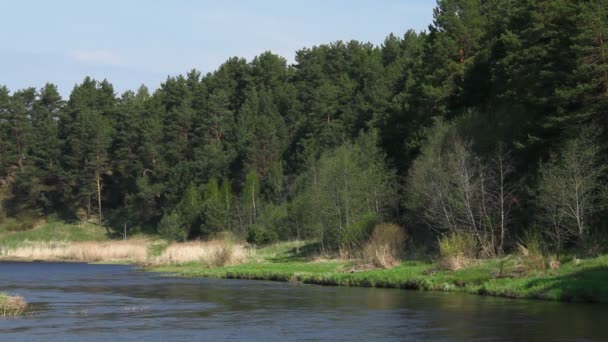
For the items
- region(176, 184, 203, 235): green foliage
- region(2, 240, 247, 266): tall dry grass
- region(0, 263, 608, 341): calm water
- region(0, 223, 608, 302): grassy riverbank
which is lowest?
region(0, 263, 608, 341): calm water

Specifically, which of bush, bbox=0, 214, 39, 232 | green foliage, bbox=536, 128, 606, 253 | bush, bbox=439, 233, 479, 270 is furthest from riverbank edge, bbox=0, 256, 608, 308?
bush, bbox=0, 214, 39, 232

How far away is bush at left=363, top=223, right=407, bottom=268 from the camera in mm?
53000

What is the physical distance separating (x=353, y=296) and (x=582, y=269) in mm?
11309

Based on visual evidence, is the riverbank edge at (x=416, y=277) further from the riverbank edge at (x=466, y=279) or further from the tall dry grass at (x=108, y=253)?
the tall dry grass at (x=108, y=253)

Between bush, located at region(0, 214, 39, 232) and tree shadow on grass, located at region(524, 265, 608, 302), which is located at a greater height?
bush, located at region(0, 214, 39, 232)

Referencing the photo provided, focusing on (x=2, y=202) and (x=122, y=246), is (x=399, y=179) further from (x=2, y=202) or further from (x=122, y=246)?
(x=2, y=202)

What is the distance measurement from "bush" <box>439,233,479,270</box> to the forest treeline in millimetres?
1898

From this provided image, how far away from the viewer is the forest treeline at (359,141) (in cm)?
4925

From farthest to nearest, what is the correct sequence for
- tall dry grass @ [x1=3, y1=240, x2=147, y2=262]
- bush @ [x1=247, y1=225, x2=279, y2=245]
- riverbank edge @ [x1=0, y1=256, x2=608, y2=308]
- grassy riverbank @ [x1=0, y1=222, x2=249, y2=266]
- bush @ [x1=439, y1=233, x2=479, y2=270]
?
tall dry grass @ [x1=3, y1=240, x2=147, y2=262] < bush @ [x1=247, y1=225, x2=279, y2=245] < grassy riverbank @ [x1=0, y1=222, x2=249, y2=266] < bush @ [x1=439, y1=233, x2=479, y2=270] < riverbank edge @ [x1=0, y1=256, x2=608, y2=308]

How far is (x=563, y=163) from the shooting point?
46594mm

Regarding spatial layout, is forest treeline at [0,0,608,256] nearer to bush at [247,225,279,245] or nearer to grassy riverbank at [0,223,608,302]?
bush at [247,225,279,245]

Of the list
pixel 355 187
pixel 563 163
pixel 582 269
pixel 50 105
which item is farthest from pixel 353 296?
pixel 50 105

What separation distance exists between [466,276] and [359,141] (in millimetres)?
51745

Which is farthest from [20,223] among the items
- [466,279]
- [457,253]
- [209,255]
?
[466,279]
